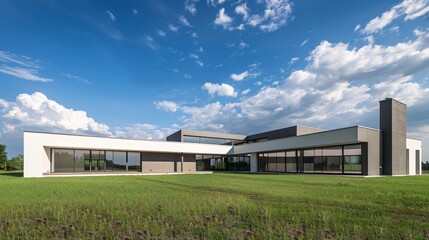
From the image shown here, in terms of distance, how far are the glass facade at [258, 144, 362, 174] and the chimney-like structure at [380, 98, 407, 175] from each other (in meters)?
2.92

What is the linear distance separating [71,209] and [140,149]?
26.5 m

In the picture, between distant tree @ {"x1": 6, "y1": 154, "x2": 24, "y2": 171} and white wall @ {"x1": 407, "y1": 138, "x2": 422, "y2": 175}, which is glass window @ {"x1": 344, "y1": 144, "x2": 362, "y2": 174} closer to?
white wall @ {"x1": 407, "y1": 138, "x2": 422, "y2": 175}

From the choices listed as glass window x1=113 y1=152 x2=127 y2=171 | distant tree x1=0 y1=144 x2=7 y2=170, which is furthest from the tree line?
glass window x1=113 y1=152 x2=127 y2=171

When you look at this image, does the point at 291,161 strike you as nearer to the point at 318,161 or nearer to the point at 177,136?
the point at 318,161

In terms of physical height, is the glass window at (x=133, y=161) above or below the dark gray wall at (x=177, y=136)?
below

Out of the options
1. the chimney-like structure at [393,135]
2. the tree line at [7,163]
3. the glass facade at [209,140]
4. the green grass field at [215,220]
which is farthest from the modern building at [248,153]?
the tree line at [7,163]

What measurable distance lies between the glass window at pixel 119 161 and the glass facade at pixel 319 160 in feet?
59.0

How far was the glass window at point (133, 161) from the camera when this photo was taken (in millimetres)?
34188

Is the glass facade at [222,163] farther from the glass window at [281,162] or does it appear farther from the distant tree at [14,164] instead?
the distant tree at [14,164]

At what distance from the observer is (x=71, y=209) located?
23.9 feet

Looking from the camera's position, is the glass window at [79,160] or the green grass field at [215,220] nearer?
the green grass field at [215,220]

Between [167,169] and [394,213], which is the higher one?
[394,213]

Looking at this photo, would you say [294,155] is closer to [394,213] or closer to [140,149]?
[140,149]

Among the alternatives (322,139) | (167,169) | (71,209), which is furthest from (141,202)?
(167,169)
